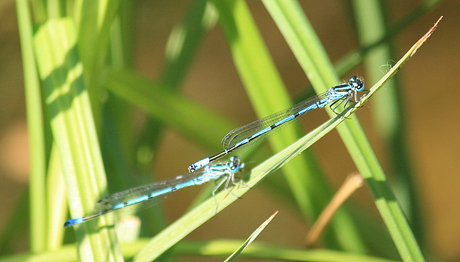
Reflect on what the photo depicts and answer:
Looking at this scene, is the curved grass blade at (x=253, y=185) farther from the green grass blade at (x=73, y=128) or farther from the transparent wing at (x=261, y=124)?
the transparent wing at (x=261, y=124)

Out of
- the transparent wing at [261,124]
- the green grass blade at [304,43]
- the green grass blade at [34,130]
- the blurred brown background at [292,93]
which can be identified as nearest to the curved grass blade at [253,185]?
the green grass blade at [304,43]

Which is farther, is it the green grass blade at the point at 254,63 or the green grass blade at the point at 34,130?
the green grass blade at the point at 254,63

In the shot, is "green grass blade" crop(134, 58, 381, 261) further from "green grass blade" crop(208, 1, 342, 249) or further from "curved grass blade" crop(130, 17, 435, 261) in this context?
"green grass blade" crop(208, 1, 342, 249)

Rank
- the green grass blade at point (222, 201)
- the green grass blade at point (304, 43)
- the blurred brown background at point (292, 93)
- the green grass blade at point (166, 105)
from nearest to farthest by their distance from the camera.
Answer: the green grass blade at point (222, 201) → the green grass blade at point (304, 43) → the green grass blade at point (166, 105) → the blurred brown background at point (292, 93)

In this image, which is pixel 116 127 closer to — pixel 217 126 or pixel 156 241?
pixel 217 126

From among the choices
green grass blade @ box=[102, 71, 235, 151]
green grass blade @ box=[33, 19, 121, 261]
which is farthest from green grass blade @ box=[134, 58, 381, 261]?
green grass blade @ box=[102, 71, 235, 151]

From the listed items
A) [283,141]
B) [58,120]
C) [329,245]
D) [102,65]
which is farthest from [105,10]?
[329,245]
